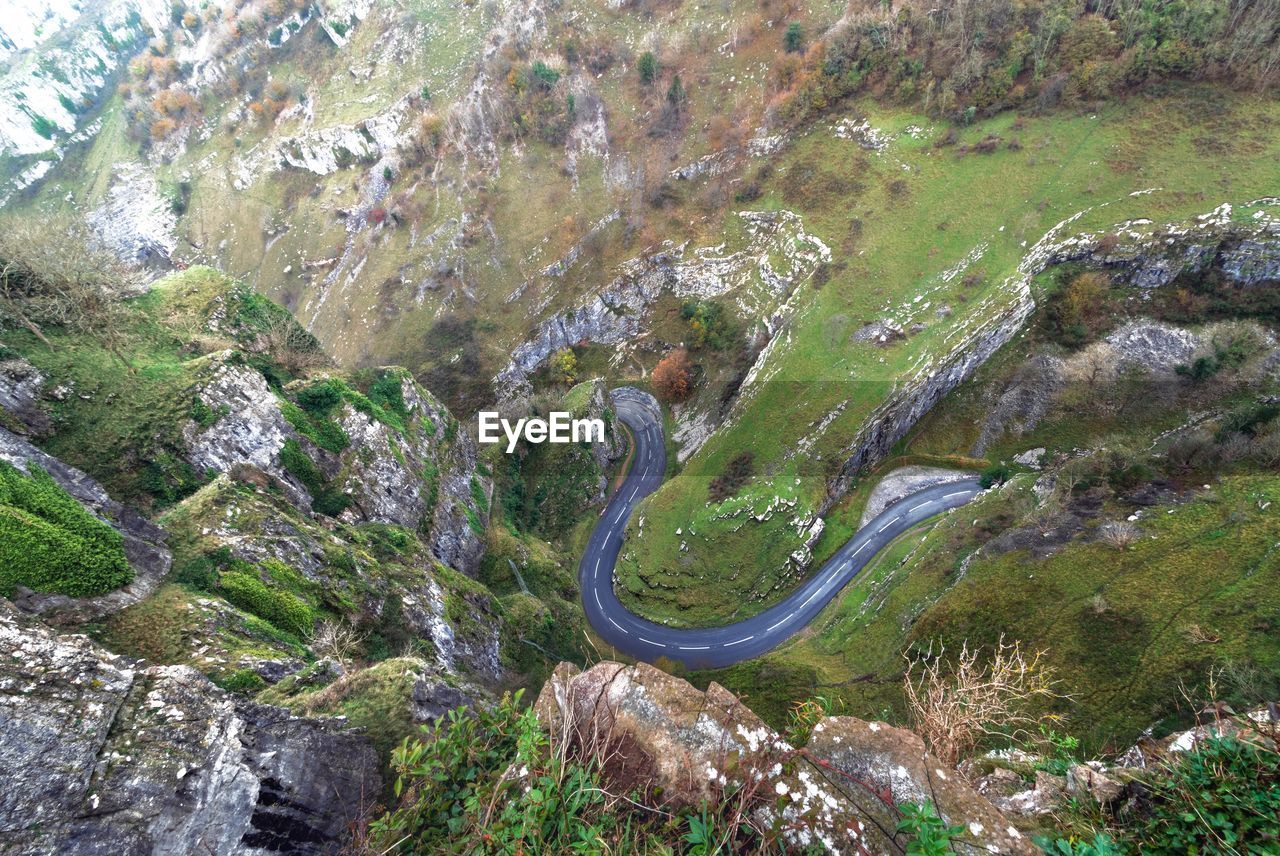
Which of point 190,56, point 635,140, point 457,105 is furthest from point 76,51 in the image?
point 635,140

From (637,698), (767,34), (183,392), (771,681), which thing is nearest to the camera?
(637,698)

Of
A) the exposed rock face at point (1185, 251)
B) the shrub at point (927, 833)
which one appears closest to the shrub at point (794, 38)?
the exposed rock face at point (1185, 251)

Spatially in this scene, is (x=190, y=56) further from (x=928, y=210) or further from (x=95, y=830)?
(x=95, y=830)

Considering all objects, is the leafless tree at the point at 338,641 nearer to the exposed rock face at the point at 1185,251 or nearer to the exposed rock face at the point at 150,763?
the exposed rock face at the point at 150,763

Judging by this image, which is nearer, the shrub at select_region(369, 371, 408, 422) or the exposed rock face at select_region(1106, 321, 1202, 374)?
the shrub at select_region(369, 371, 408, 422)

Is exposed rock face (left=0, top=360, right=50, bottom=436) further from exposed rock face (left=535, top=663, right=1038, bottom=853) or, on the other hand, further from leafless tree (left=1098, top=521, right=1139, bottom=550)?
leafless tree (left=1098, top=521, right=1139, bottom=550)

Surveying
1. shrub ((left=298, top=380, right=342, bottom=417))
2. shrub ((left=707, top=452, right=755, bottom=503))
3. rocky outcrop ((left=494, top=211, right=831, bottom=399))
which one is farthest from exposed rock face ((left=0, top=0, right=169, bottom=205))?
shrub ((left=707, top=452, right=755, bottom=503))
